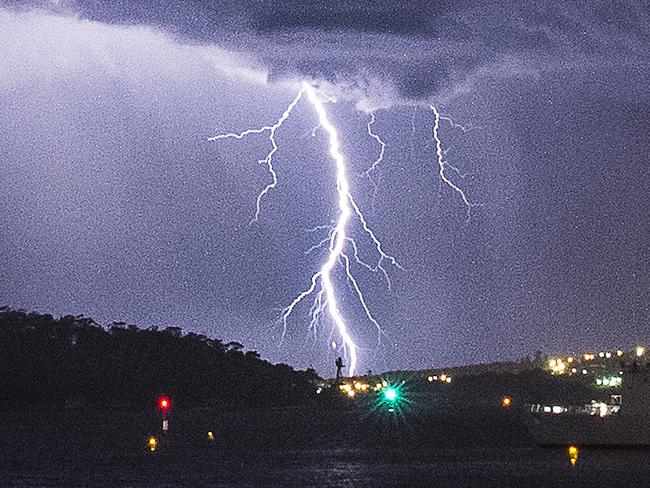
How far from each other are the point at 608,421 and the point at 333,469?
2066 cm

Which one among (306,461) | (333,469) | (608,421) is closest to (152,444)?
(306,461)

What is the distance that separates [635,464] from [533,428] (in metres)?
24.6

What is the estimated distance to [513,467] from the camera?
98125 mm

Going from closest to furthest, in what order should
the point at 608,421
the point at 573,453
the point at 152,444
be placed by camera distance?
1. the point at 573,453
2. the point at 608,421
3. the point at 152,444

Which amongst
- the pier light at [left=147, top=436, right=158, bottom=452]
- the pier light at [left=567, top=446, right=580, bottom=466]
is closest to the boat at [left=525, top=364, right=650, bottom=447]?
→ the pier light at [left=567, top=446, right=580, bottom=466]

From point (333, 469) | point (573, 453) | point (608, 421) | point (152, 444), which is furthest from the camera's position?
point (152, 444)

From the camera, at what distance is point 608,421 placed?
361 feet

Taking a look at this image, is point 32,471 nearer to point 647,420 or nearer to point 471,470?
point 471,470

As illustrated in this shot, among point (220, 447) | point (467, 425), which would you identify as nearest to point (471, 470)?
point (220, 447)

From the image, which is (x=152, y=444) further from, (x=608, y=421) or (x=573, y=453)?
(x=608, y=421)

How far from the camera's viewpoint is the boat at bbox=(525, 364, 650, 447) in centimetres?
10769

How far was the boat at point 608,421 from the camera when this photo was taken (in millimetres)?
107688

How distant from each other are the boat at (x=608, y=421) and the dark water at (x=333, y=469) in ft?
4.36

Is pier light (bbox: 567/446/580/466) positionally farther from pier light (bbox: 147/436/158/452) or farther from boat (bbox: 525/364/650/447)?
pier light (bbox: 147/436/158/452)
